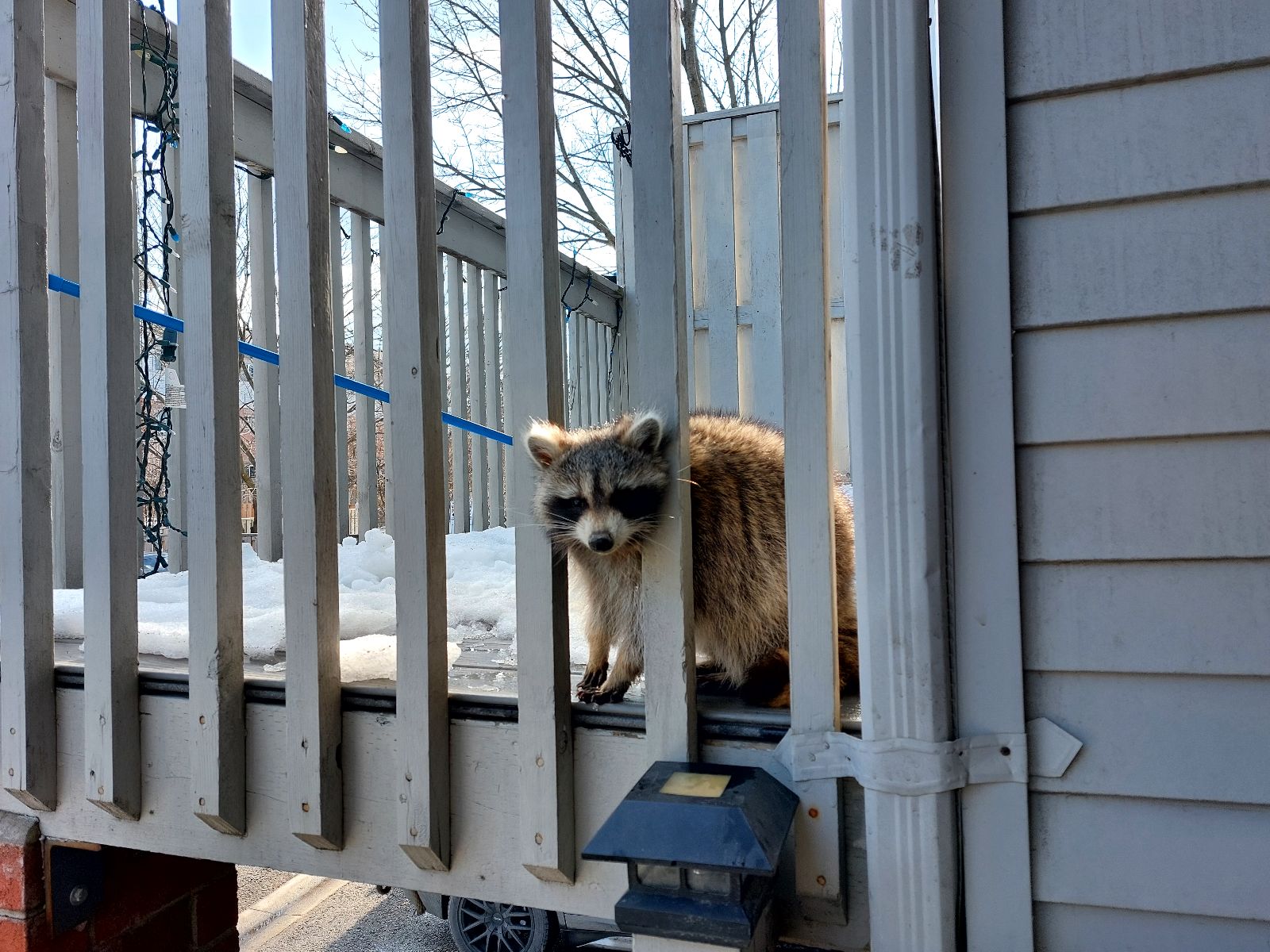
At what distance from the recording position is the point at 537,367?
5.15ft

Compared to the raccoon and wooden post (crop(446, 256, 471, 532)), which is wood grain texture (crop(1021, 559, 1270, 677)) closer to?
the raccoon

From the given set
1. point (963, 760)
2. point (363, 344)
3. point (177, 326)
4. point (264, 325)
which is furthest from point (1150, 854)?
point (363, 344)

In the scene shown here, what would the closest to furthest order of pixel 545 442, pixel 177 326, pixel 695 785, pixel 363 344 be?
pixel 695 785
pixel 545 442
pixel 177 326
pixel 363 344

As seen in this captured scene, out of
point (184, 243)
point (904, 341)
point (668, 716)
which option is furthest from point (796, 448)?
point (184, 243)

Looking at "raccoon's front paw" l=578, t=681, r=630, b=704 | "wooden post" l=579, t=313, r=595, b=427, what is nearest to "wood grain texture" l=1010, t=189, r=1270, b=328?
"raccoon's front paw" l=578, t=681, r=630, b=704

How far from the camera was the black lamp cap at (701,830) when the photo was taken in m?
1.25

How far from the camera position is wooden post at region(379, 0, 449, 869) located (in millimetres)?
1593

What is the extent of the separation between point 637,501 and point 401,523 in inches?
19.0

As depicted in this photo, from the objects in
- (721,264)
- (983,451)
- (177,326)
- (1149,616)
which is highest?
(721,264)

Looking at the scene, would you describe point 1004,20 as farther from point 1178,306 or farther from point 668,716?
point 668,716

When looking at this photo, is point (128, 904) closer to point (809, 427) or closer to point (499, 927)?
point (809, 427)

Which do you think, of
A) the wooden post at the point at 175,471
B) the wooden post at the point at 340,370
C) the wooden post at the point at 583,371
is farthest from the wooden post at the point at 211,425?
the wooden post at the point at 583,371

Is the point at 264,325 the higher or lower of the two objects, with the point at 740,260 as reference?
lower

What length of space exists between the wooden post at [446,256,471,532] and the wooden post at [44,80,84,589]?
189cm
